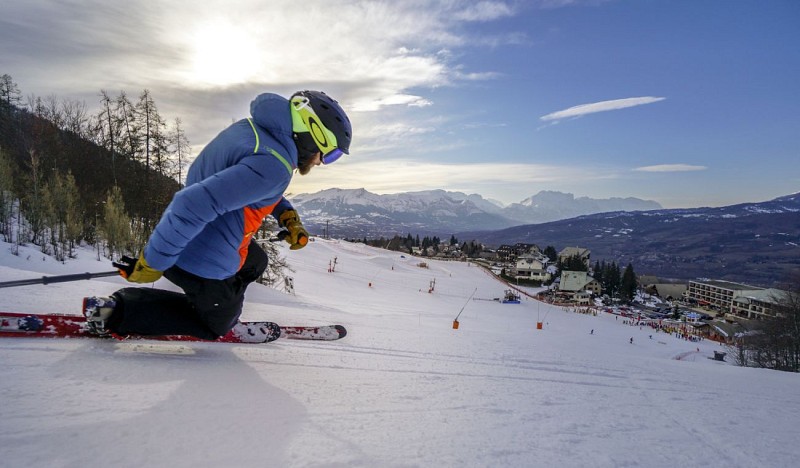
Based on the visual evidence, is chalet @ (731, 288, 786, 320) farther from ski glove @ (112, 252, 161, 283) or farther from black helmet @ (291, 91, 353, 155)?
ski glove @ (112, 252, 161, 283)

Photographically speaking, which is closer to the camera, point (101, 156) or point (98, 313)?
point (98, 313)

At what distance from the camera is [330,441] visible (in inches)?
81.8

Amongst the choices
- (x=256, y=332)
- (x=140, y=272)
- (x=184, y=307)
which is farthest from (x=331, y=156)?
(x=256, y=332)

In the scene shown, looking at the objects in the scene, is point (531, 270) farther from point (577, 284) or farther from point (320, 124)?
point (320, 124)

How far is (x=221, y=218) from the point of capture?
9.19 feet

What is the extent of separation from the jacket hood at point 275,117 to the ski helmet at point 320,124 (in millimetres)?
54

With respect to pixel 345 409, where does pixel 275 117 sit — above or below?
above

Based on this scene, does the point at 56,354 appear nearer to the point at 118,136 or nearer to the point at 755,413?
the point at 755,413

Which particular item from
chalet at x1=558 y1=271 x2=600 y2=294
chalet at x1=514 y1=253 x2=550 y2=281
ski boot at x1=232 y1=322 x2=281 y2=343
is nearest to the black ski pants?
ski boot at x1=232 y1=322 x2=281 y2=343

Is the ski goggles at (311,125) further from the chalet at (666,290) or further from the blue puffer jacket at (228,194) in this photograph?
the chalet at (666,290)

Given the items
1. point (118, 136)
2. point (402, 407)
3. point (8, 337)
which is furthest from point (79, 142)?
point (402, 407)

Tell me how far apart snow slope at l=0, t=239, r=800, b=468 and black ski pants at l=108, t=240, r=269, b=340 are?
0.17 meters

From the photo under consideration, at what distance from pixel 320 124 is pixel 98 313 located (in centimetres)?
227

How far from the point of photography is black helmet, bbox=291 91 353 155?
109 inches
